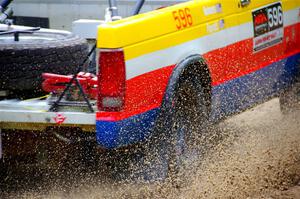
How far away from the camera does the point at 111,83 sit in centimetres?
580

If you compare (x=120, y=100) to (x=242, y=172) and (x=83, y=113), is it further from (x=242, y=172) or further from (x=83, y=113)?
(x=242, y=172)

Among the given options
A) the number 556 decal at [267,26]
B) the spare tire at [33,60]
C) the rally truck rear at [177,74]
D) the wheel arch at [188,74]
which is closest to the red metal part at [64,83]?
the rally truck rear at [177,74]

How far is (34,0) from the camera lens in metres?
11.8

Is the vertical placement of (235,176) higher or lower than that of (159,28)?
lower

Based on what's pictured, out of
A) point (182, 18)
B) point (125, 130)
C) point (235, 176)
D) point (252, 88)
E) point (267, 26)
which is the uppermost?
point (182, 18)

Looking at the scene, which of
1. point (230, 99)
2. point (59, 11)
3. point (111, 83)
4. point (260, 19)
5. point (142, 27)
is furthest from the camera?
point (59, 11)

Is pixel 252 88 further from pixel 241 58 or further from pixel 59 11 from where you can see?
pixel 59 11

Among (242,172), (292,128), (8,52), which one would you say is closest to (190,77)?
(242,172)

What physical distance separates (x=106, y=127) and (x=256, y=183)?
1488 mm

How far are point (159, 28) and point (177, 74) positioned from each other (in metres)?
0.40

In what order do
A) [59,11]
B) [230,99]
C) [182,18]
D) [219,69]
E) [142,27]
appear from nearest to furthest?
[142,27], [182,18], [219,69], [230,99], [59,11]

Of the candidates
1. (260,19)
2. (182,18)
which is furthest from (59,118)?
(260,19)

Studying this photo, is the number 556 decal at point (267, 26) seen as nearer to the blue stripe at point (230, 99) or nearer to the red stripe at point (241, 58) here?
the red stripe at point (241, 58)

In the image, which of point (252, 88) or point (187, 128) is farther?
point (252, 88)
